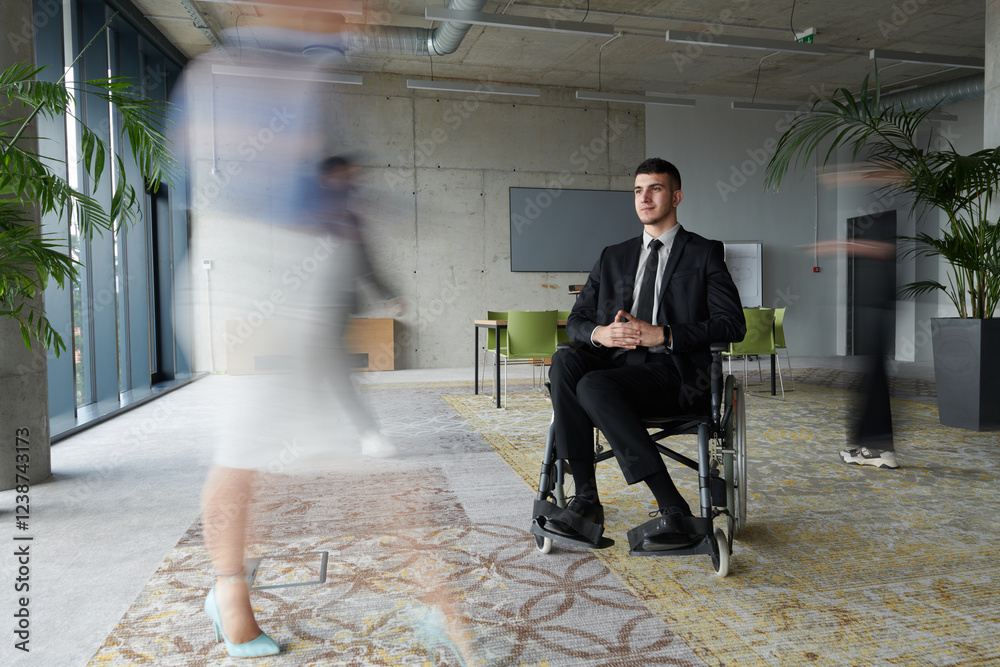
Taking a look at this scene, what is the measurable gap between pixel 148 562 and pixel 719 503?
187 centimetres

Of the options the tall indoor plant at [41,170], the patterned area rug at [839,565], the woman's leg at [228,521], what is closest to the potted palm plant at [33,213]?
the tall indoor plant at [41,170]

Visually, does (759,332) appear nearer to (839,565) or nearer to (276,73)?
(839,565)

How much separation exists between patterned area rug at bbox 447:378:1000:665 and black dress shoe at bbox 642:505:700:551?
0.14 m

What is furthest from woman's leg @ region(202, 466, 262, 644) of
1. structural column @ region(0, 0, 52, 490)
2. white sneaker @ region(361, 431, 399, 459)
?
structural column @ region(0, 0, 52, 490)

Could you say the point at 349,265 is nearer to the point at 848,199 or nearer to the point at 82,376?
the point at 82,376

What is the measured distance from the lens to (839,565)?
80.8 inches

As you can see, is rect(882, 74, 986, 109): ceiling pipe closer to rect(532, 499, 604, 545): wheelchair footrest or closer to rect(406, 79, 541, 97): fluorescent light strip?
rect(406, 79, 541, 97): fluorescent light strip

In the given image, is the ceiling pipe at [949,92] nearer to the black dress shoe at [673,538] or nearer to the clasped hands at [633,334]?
the clasped hands at [633,334]

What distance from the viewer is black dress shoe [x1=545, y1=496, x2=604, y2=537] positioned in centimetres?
198

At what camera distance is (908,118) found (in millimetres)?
4090

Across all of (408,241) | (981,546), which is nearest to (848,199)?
(408,241)

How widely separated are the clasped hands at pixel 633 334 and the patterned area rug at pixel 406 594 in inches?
28.1

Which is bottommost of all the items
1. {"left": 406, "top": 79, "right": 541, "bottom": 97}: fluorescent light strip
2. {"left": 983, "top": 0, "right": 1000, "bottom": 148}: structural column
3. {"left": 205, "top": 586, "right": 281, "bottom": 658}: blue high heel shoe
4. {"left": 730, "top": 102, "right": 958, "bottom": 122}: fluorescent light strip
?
{"left": 205, "top": 586, "right": 281, "bottom": 658}: blue high heel shoe

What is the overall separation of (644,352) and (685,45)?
7.27 m
